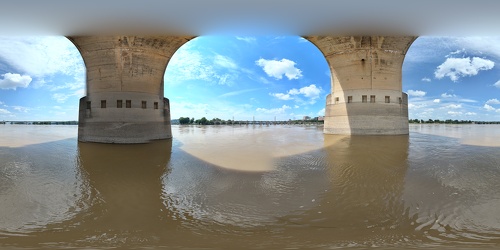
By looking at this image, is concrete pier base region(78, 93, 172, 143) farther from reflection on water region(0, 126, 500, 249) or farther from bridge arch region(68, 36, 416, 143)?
reflection on water region(0, 126, 500, 249)

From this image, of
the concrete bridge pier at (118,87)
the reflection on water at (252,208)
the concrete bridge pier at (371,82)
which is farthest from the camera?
the concrete bridge pier at (371,82)

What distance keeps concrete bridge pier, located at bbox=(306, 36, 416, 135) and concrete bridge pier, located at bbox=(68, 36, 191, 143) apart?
1792 centimetres

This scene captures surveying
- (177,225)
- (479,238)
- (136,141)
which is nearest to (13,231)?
(177,225)

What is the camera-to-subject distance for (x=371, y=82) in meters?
25.8

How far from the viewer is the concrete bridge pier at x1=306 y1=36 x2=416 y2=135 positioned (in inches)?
1003

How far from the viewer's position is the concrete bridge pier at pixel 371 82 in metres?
25.5

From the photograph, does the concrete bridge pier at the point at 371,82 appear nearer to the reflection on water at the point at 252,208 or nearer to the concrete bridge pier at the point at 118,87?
the reflection on water at the point at 252,208

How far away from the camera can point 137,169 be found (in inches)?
384

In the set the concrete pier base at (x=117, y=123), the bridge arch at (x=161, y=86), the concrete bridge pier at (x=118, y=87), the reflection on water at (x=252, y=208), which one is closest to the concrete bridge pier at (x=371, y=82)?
the bridge arch at (x=161, y=86)

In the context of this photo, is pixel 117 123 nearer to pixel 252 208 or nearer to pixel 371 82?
pixel 252 208

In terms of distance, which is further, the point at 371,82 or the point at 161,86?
the point at 371,82

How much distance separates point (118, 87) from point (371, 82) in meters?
24.3

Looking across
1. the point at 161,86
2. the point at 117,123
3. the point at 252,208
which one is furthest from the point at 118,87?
the point at 252,208

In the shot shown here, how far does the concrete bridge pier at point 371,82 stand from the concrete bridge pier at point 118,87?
705 inches
